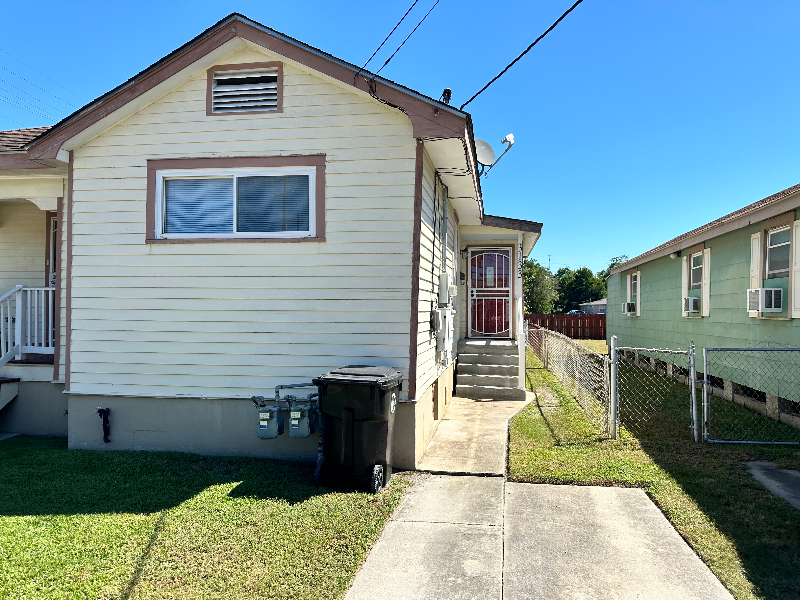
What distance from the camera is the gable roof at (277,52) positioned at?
5.39m

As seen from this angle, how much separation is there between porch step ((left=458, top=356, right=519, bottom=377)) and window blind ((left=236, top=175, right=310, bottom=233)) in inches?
219

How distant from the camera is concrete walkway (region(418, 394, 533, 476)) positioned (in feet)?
18.9

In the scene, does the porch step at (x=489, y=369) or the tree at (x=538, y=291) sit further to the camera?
the tree at (x=538, y=291)

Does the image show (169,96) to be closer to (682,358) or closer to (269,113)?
(269,113)

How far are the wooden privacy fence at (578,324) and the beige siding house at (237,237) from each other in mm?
26108

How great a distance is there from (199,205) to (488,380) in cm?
629

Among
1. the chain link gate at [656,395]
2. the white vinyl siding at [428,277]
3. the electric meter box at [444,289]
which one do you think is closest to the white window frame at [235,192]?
the white vinyl siding at [428,277]

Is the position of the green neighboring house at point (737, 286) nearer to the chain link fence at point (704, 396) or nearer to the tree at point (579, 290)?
the chain link fence at point (704, 396)

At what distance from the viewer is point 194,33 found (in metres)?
5.83

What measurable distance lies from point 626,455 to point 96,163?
23.3 ft

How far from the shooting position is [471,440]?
685 cm

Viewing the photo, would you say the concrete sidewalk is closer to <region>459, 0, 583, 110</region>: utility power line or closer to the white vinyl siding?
the white vinyl siding

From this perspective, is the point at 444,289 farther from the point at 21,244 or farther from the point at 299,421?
the point at 21,244

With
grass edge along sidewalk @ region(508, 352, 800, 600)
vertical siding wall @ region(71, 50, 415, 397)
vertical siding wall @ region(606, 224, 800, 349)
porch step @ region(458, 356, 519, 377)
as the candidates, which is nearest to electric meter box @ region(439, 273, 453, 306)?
vertical siding wall @ region(71, 50, 415, 397)
